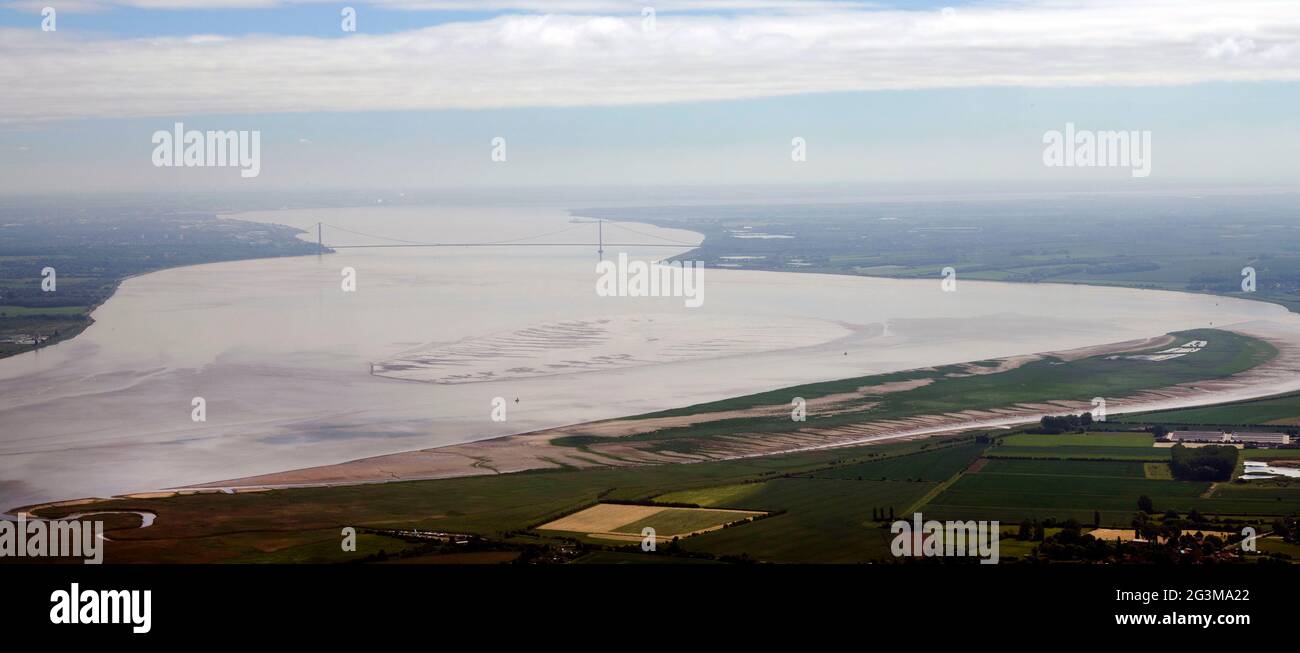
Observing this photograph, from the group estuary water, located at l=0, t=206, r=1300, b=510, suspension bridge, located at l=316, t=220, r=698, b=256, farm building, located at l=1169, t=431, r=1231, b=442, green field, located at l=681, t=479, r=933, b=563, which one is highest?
suspension bridge, located at l=316, t=220, r=698, b=256

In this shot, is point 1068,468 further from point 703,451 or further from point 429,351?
point 429,351

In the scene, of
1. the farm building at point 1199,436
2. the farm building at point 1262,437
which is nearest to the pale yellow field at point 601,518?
the farm building at point 1199,436

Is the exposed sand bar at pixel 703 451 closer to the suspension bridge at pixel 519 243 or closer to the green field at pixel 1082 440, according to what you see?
the green field at pixel 1082 440

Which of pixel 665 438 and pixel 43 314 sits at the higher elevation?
pixel 43 314

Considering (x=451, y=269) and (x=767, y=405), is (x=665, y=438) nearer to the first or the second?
(x=767, y=405)

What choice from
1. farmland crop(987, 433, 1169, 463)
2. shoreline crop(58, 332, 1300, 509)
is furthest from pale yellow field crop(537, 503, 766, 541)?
farmland crop(987, 433, 1169, 463)

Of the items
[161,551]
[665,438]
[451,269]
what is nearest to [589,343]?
[665,438]

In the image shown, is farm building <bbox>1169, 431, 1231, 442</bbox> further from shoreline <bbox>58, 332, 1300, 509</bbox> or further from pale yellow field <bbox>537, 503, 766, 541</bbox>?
pale yellow field <bbox>537, 503, 766, 541</bbox>
